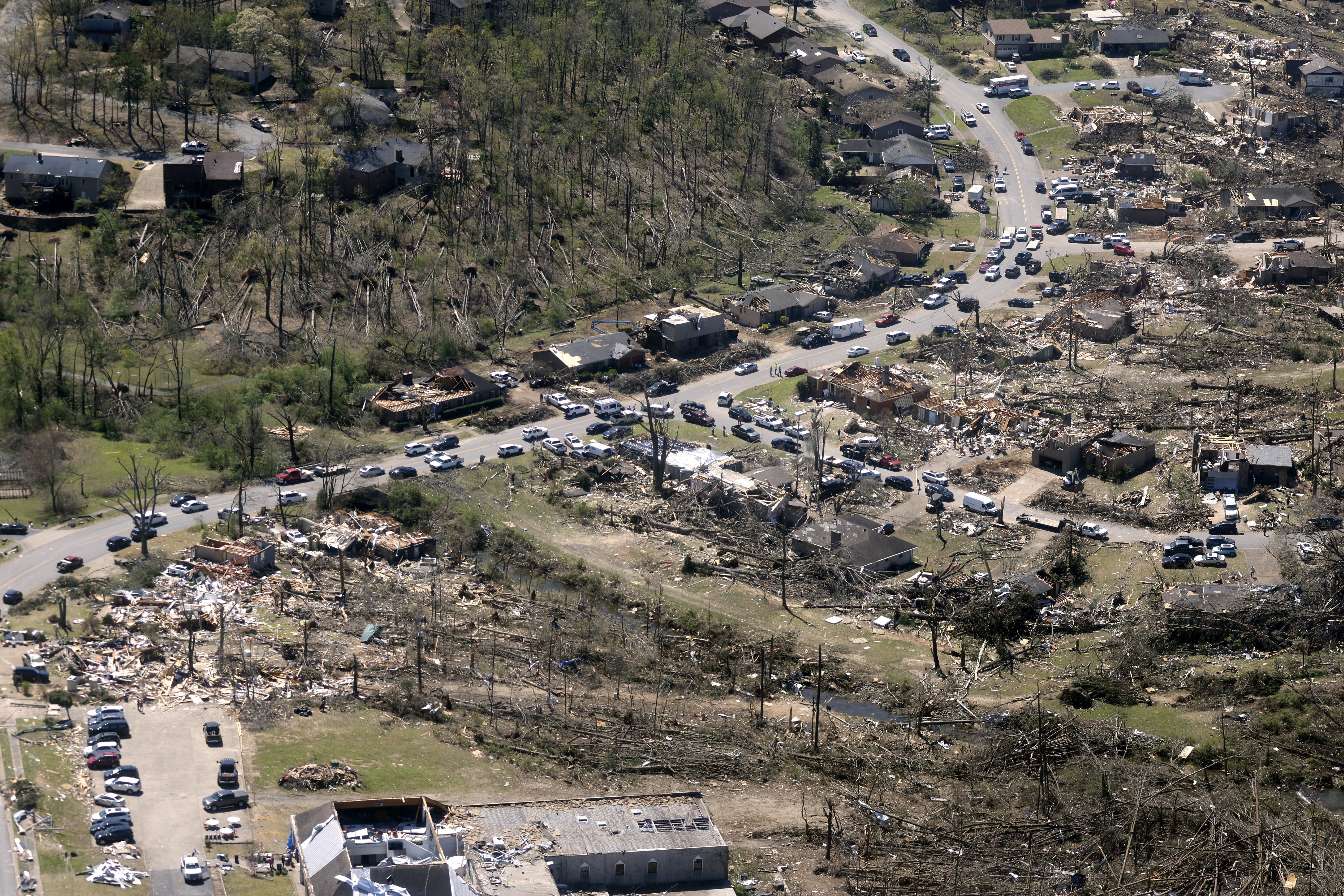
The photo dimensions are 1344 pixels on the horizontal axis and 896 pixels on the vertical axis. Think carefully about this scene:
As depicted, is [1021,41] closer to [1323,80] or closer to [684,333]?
[1323,80]

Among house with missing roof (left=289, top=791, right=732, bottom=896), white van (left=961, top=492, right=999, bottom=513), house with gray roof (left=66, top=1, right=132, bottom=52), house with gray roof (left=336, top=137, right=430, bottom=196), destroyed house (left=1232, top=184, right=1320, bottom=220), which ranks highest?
house with gray roof (left=66, top=1, right=132, bottom=52)

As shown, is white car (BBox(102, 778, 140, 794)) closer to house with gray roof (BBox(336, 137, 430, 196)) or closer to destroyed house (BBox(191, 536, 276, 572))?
destroyed house (BBox(191, 536, 276, 572))

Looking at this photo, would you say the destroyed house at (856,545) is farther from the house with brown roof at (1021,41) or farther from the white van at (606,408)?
the house with brown roof at (1021,41)

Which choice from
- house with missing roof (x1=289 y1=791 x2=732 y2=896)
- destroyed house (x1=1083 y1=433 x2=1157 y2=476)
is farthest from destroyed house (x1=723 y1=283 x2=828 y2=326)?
house with missing roof (x1=289 y1=791 x2=732 y2=896)

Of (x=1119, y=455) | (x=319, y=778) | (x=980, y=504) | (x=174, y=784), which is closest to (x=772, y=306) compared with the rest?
(x=1119, y=455)

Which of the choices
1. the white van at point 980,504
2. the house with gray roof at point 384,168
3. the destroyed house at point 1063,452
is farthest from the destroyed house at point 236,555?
the house with gray roof at point 384,168

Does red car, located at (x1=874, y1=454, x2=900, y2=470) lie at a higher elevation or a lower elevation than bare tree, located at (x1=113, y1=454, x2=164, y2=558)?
lower
